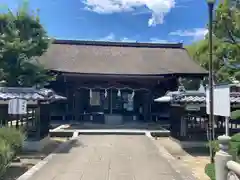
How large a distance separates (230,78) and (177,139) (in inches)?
150

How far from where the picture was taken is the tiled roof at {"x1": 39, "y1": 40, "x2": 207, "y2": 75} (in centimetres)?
2494

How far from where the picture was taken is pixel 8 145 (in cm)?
863

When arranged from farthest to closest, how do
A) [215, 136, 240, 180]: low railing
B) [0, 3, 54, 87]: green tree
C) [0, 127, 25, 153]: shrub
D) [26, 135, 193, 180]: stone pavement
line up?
[0, 3, 54, 87]: green tree < [0, 127, 25, 153]: shrub < [26, 135, 193, 180]: stone pavement < [215, 136, 240, 180]: low railing

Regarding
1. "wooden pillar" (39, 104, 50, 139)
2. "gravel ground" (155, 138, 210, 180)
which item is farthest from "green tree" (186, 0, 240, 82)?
"wooden pillar" (39, 104, 50, 139)

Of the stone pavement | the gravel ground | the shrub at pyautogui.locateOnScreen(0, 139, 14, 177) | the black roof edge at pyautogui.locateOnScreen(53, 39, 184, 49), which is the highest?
the black roof edge at pyautogui.locateOnScreen(53, 39, 184, 49)

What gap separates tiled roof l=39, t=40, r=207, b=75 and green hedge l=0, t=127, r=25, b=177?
13276 millimetres

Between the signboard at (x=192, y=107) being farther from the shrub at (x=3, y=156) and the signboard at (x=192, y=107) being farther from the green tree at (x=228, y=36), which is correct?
the shrub at (x=3, y=156)

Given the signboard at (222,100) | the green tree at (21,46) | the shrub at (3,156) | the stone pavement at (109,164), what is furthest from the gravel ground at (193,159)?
the green tree at (21,46)

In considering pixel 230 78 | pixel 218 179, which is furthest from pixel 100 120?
pixel 218 179

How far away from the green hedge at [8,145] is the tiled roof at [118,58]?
13.3m

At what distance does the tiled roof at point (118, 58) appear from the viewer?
24938mm

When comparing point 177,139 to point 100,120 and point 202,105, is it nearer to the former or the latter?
point 202,105

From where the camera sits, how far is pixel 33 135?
13.6 m

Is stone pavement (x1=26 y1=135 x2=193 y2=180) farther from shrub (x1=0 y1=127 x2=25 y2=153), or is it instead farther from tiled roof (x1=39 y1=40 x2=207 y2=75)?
tiled roof (x1=39 y1=40 x2=207 y2=75)
